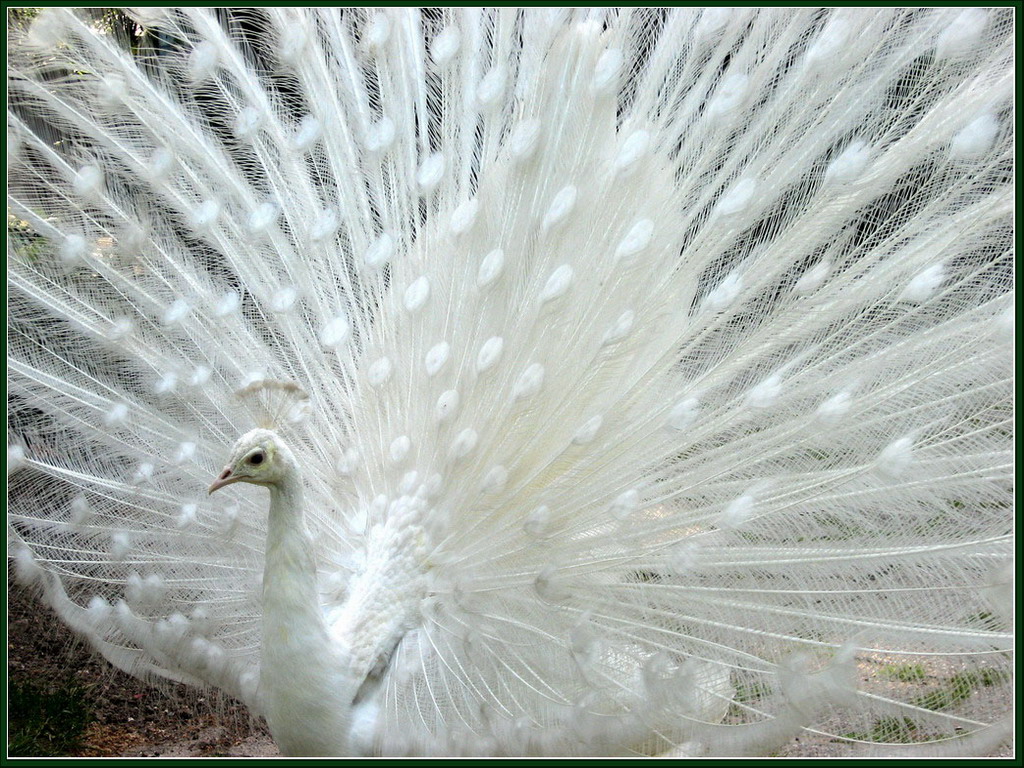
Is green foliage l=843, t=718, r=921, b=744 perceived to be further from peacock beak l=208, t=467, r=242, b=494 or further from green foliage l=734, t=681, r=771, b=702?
peacock beak l=208, t=467, r=242, b=494

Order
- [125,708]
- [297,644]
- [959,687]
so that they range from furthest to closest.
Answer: [125,708], [297,644], [959,687]

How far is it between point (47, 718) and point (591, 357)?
2354 mm

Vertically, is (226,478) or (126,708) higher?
(226,478)

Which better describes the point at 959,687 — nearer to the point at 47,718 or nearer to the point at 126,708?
the point at 126,708

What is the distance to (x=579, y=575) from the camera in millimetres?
2293

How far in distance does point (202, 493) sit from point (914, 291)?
6.58ft

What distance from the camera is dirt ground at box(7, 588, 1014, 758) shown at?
3143 mm

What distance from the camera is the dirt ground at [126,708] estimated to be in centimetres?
314

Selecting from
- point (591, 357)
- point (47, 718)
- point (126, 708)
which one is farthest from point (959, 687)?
point (47, 718)

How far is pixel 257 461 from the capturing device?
220 centimetres

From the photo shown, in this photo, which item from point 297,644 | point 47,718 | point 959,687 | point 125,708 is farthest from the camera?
point 125,708

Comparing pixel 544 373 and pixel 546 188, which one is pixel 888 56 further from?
pixel 544 373

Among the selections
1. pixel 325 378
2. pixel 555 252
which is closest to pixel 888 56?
pixel 555 252

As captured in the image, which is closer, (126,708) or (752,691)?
(752,691)
